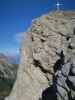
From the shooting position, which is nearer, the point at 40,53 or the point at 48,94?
the point at 48,94

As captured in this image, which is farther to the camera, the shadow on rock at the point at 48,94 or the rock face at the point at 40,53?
the rock face at the point at 40,53

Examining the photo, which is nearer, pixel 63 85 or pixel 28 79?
pixel 63 85

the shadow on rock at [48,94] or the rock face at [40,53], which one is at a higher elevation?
the rock face at [40,53]

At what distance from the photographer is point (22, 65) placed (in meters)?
32.2

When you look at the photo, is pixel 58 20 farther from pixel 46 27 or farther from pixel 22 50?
pixel 22 50

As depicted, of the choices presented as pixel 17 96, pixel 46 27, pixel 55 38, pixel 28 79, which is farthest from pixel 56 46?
pixel 17 96

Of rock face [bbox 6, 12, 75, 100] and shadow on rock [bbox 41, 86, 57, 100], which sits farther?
rock face [bbox 6, 12, 75, 100]

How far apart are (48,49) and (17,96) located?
20.7ft

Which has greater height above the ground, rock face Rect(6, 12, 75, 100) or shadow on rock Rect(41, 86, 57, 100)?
rock face Rect(6, 12, 75, 100)

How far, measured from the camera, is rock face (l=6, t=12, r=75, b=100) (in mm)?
29266

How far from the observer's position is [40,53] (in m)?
30.1

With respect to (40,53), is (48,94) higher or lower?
lower

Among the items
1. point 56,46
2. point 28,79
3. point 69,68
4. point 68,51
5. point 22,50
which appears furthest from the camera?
point 22,50

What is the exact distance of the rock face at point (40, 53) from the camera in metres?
29.3
